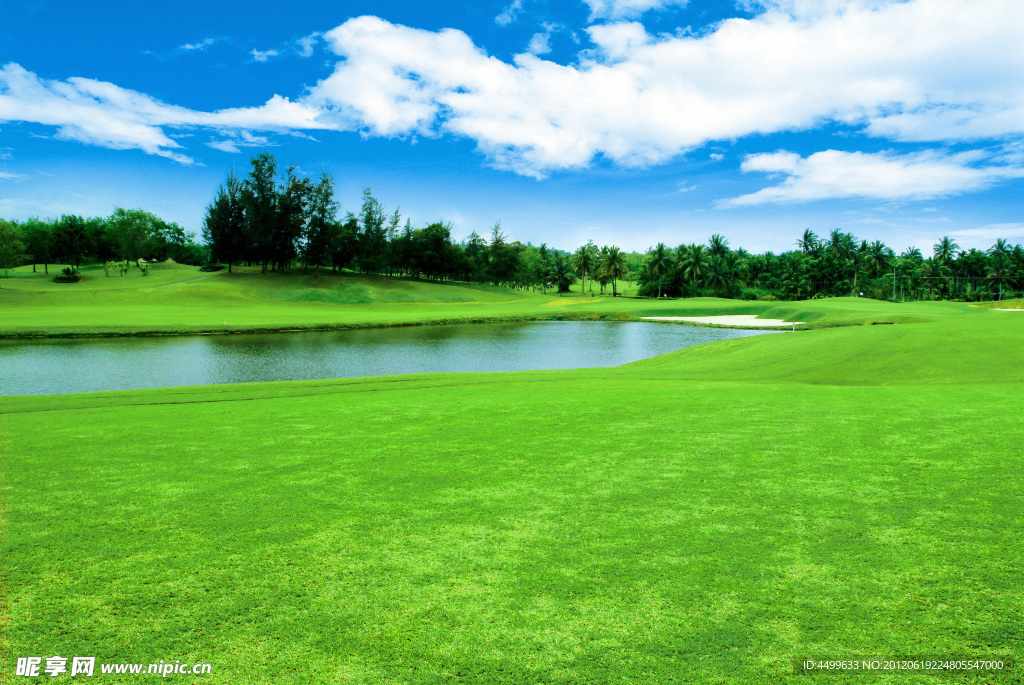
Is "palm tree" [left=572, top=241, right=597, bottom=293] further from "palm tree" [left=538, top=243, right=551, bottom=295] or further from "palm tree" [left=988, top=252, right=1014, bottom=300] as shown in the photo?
"palm tree" [left=988, top=252, right=1014, bottom=300]

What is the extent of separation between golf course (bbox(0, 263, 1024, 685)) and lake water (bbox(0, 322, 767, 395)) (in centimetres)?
1783

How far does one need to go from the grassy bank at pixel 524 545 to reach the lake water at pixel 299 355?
749 inches

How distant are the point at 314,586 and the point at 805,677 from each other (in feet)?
11.5

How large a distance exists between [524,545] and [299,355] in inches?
1385

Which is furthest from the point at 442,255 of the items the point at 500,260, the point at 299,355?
the point at 299,355

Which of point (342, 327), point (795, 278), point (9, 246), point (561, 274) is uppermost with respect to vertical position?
point (561, 274)

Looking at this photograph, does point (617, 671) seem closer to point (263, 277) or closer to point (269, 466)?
point (269, 466)

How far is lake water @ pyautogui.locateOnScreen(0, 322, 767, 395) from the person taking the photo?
92.2 feet

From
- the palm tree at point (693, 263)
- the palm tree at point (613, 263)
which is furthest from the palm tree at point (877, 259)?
the palm tree at point (613, 263)

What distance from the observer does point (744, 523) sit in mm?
5555

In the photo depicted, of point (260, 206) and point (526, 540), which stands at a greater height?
point (260, 206)

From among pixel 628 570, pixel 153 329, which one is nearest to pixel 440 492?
pixel 628 570

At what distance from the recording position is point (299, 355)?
37469 mm

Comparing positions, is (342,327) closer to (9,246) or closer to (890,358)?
(890,358)
